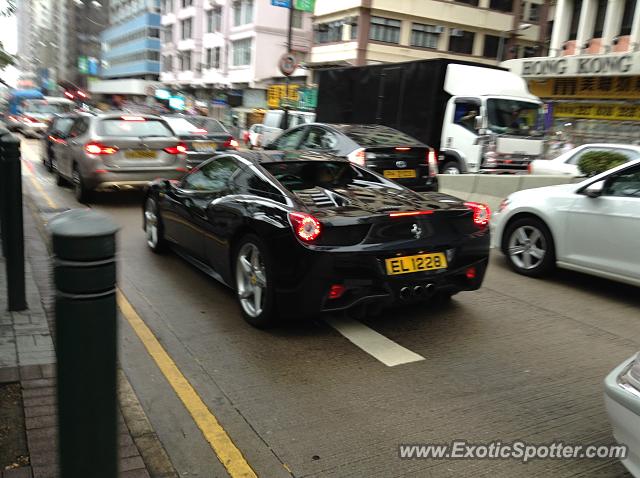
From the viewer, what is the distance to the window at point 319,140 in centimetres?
955

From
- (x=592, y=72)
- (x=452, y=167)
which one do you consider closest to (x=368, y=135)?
(x=452, y=167)

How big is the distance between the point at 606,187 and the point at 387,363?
11.0 feet

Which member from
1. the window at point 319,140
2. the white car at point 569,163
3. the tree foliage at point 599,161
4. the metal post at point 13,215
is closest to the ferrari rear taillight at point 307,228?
the metal post at point 13,215

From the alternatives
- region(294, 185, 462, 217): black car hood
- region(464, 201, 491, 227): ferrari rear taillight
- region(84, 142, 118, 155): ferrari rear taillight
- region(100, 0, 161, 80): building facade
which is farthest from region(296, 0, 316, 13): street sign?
region(100, 0, 161, 80): building facade

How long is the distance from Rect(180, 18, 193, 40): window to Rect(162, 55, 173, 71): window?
415cm

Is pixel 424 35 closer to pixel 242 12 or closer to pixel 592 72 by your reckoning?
pixel 242 12

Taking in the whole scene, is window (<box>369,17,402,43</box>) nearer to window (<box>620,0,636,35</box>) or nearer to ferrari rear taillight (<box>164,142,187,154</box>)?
window (<box>620,0,636,35</box>)

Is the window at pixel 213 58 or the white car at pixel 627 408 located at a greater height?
the window at pixel 213 58

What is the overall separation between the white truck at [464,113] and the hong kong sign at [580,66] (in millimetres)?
8066

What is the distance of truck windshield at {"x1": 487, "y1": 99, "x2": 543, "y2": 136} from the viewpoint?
1416 centimetres

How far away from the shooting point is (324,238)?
4266mm

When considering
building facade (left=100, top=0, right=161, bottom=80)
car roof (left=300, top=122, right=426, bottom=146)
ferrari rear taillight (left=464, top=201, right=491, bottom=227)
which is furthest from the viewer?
building facade (left=100, top=0, right=161, bottom=80)

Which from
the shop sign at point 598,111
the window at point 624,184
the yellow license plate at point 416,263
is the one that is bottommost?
the yellow license plate at point 416,263

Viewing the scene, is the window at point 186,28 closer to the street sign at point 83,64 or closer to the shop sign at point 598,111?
the street sign at point 83,64
